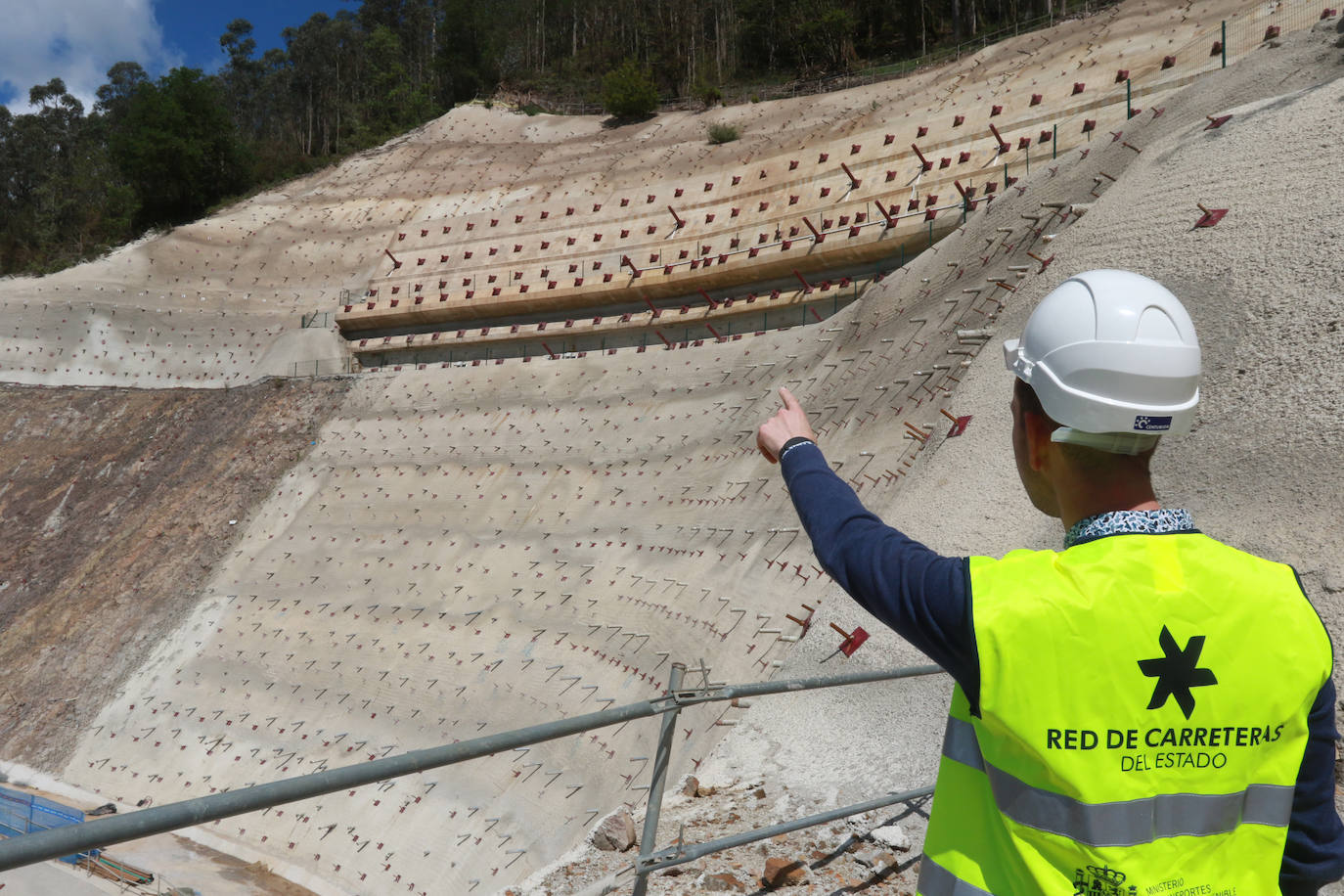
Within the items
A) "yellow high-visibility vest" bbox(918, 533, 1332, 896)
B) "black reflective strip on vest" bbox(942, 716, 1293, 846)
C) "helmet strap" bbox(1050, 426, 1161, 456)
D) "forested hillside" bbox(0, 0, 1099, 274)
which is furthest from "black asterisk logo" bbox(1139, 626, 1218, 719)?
"forested hillside" bbox(0, 0, 1099, 274)

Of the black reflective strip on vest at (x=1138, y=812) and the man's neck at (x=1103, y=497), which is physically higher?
the man's neck at (x=1103, y=497)

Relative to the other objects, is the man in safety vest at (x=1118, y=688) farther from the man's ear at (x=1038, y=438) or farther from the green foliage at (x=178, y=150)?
the green foliage at (x=178, y=150)

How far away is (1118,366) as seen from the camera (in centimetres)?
185

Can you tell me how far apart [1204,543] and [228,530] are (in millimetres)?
24200

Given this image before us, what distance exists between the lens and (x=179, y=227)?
3506 cm

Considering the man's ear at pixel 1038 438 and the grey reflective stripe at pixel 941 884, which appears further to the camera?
the man's ear at pixel 1038 438

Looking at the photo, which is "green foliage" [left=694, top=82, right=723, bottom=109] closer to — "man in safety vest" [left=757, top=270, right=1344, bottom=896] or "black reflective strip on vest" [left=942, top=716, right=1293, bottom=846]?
"man in safety vest" [left=757, top=270, right=1344, bottom=896]

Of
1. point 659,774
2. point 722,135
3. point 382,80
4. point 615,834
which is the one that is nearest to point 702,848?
point 659,774

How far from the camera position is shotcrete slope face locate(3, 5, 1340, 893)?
31.0ft

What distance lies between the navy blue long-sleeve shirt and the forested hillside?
37294 mm

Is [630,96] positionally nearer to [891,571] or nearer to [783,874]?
[783,874]

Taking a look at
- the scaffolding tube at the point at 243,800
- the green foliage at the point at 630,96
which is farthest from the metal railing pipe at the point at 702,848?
the green foliage at the point at 630,96

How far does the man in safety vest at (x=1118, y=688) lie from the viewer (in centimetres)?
160

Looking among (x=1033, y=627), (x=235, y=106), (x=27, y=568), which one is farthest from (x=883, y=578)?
(x=235, y=106)
